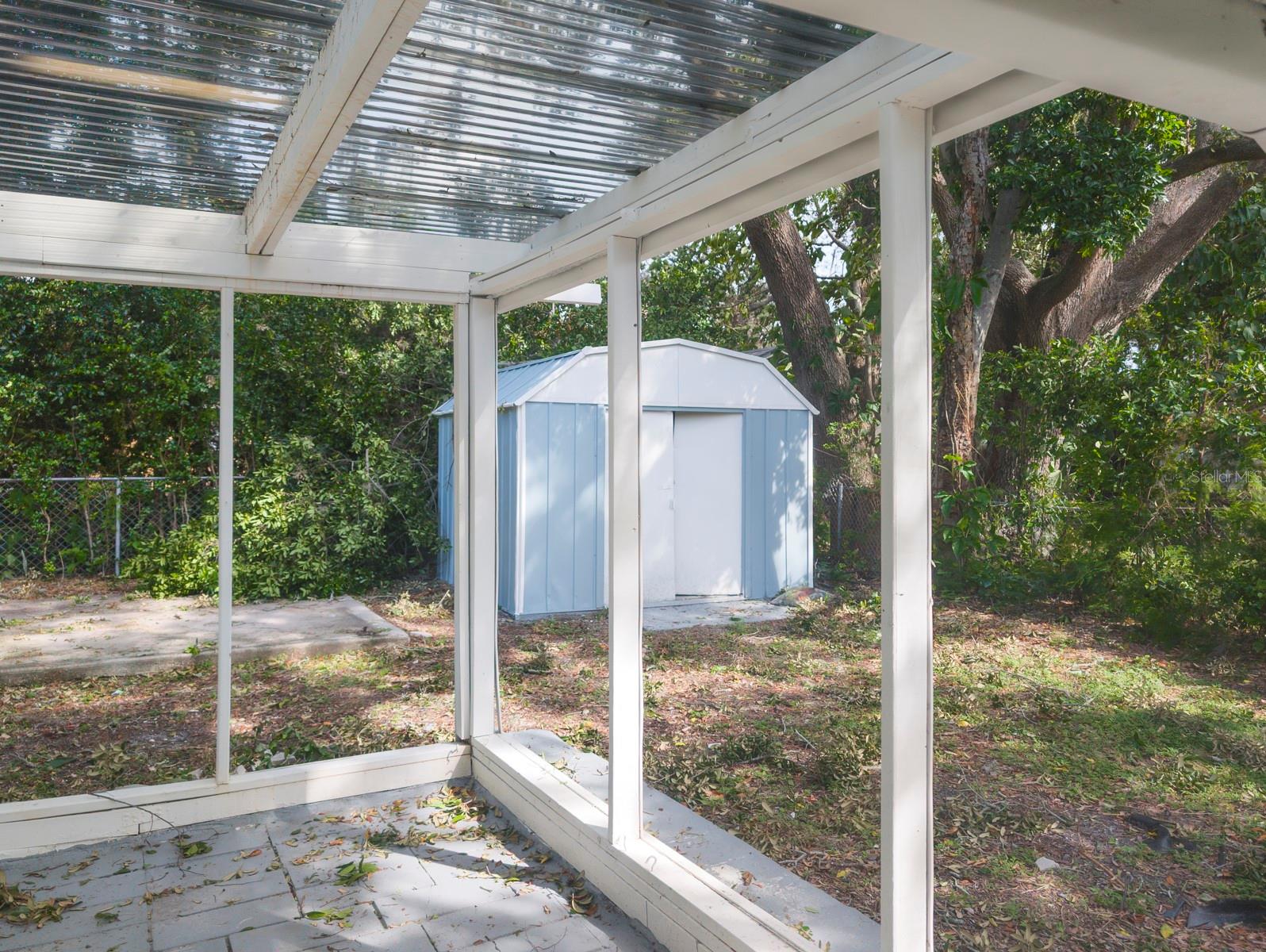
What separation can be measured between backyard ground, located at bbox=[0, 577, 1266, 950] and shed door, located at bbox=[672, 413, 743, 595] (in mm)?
1191

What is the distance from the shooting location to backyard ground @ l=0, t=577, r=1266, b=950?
2934 mm

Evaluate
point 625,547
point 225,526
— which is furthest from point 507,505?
point 625,547

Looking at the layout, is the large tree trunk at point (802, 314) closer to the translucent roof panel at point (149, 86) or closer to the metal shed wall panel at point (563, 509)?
the metal shed wall panel at point (563, 509)

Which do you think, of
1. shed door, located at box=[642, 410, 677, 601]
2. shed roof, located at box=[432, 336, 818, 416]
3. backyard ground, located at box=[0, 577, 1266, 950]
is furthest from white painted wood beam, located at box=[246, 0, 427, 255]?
shed door, located at box=[642, 410, 677, 601]

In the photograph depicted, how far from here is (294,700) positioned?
211 inches

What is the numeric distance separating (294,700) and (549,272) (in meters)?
3.38

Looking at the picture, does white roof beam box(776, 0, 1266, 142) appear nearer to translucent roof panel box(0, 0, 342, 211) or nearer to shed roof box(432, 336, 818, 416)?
translucent roof panel box(0, 0, 342, 211)

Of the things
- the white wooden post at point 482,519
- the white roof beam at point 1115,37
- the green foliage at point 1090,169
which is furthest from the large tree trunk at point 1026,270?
the white roof beam at point 1115,37

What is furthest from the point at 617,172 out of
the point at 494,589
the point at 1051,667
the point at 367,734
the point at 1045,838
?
the point at 1051,667

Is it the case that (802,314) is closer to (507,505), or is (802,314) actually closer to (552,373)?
(552,373)

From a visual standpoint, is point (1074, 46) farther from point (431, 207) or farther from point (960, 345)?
point (960, 345)

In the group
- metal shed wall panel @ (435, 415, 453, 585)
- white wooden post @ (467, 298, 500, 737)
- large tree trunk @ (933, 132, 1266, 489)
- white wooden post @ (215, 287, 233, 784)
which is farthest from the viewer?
metal shed wall panel @ (435, 415, 453, 585)

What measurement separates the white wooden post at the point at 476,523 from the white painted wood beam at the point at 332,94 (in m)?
1.12

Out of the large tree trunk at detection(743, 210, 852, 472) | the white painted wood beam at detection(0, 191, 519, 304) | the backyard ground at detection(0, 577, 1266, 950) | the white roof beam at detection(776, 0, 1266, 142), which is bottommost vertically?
the backyard ground at detection(0, 577, 1266, 950)
